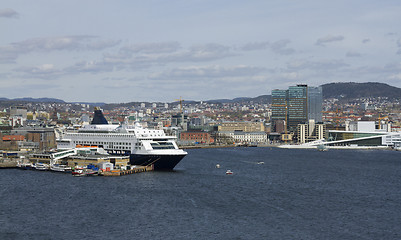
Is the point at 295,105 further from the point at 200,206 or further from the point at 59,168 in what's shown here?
the point at 200,206

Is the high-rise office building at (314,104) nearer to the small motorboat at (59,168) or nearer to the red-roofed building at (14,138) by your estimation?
the red-roofed building at (14,138)

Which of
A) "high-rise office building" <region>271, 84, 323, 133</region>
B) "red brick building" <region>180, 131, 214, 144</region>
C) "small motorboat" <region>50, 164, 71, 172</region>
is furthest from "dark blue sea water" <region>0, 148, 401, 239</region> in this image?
"high-rise office building" <region>271, 84, 323, 133</region>

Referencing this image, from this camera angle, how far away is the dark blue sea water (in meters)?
28.4

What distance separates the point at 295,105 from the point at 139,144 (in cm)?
11900

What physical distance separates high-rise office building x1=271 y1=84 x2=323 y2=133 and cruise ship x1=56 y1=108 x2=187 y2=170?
4276 inches

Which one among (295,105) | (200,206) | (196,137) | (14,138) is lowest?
(200,206)

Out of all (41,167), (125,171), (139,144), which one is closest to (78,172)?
(125,171)

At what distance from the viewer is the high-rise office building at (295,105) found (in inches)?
6501

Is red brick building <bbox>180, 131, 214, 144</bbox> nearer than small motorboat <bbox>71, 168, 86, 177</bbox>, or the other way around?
small motorboat <bbox>71, 168, 86, 177</bbox>

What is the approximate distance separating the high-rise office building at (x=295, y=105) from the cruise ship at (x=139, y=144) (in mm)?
108619

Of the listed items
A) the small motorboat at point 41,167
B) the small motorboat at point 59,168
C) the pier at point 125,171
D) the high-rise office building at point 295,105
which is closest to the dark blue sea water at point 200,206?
the pier at point 125,171

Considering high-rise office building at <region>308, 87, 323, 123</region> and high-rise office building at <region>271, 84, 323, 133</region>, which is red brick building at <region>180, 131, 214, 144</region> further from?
high-rise office building at <region>308, 87, 323, 123</region>

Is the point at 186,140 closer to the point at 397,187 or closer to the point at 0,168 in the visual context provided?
the point at 0,168

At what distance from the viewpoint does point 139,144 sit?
53469mm
